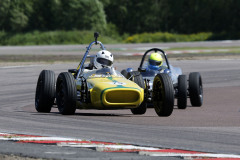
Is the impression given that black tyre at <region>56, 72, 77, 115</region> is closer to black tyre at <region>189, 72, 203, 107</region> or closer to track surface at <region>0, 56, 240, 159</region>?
track surface at <region>0, 56, 240, 159</region>

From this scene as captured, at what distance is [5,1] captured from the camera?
240ft

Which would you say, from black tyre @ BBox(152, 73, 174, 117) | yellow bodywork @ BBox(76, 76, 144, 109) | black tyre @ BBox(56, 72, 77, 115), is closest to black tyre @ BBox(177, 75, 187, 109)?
black tyre @ BBox(152, 73, 174, 117)

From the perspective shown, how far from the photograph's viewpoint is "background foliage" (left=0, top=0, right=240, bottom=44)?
72.2 m

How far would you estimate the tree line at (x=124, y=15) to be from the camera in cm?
7325

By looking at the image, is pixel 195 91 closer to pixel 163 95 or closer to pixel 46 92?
pixel 163 95

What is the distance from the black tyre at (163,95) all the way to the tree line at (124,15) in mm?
59241

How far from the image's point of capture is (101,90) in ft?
39.5

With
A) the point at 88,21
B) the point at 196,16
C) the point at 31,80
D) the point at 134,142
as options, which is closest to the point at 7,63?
the point at 31,80

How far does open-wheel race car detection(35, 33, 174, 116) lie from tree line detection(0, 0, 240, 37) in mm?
58603

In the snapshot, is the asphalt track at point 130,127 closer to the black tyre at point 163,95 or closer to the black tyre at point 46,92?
the black tyre at point 163,95

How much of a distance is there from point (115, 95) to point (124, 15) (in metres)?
74.9

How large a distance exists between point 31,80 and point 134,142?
15.7 metres

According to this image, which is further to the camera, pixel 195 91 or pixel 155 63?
pixel 155 63

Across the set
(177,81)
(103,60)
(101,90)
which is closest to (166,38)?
(177,81)
